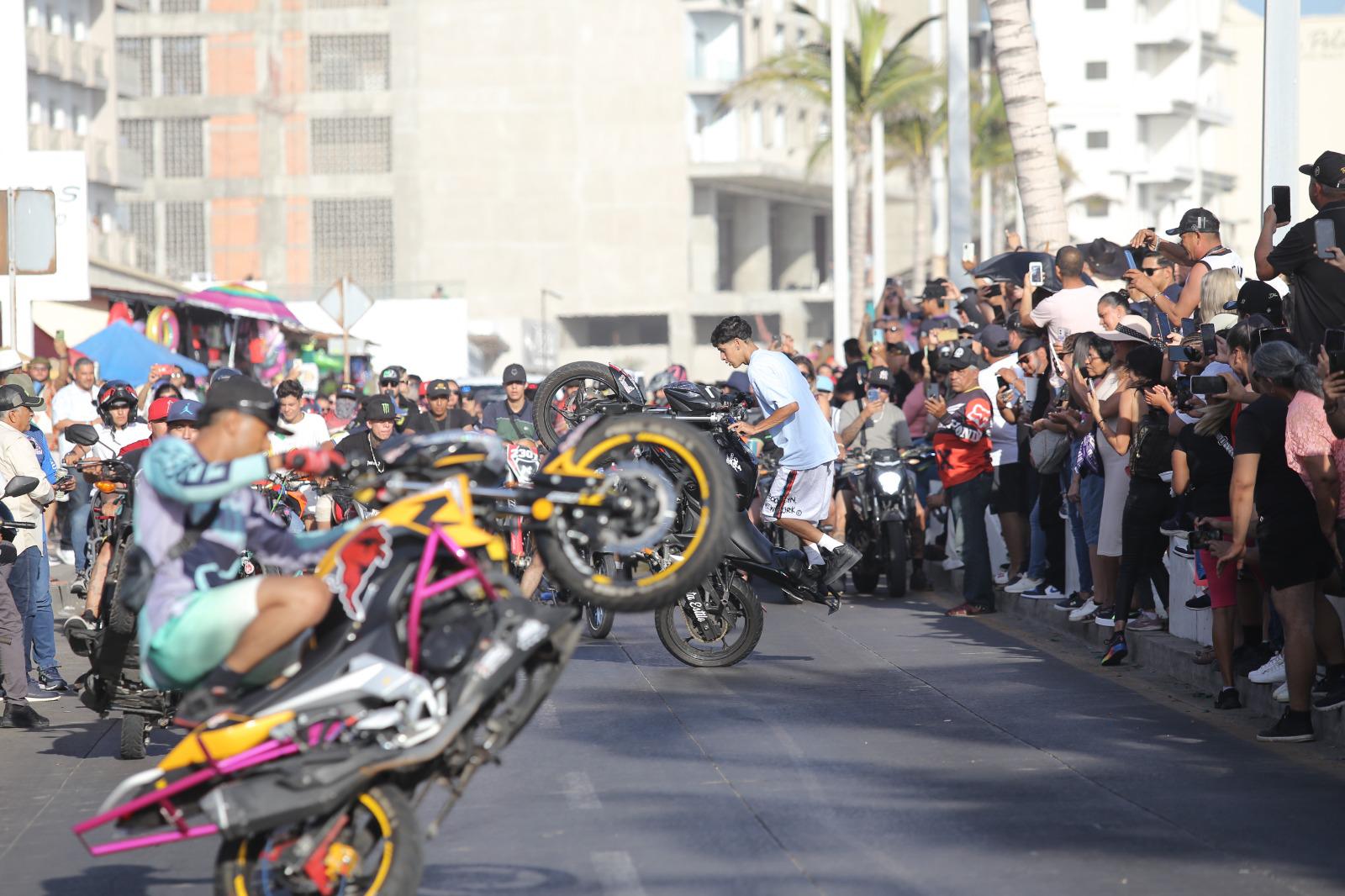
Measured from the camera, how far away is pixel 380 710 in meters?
6.30

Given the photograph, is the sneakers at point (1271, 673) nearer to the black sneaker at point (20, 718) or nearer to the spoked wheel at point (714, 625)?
the spoked wheel at point (714, 625)

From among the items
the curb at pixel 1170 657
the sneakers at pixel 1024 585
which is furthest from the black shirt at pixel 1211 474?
the sneakers at pixel 1024 585

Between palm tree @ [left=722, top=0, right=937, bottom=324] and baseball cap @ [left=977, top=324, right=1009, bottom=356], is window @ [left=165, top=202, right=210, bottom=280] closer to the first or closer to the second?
palm tree @ [left=722, top=0, right=937, bottom=324]

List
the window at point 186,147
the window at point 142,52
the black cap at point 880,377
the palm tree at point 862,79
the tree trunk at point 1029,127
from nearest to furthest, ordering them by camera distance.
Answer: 1. the black cap at point 880,377
2. the tree trunk at point 1029,127
3. the palm tree at point 862,79
4. the window at point 186,147
5. the window at point 142,52

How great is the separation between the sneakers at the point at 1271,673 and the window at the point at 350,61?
78.8m

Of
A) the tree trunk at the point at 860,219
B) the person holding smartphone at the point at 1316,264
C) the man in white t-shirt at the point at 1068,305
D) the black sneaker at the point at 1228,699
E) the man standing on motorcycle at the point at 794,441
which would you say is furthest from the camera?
the tree trunk at the point at 860,219

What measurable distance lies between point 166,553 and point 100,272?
33.7 meters

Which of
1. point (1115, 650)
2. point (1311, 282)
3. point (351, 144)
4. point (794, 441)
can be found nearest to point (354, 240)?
point (351, 144)

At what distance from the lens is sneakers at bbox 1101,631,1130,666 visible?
12.6 meters

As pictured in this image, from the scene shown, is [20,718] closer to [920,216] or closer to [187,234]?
[920,216]

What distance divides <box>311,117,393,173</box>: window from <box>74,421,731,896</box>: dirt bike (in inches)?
3195

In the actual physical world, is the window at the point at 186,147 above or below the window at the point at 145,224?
above

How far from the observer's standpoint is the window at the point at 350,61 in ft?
281

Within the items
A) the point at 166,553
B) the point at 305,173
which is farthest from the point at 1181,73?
the point at 166,553
